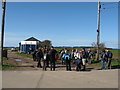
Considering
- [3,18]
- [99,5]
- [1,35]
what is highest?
[99,5]

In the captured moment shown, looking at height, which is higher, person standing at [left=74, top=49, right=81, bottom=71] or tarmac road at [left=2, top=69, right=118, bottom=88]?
person standing at [left=74, top=49, right=81, bottom=71]

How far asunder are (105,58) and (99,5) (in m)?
9.91

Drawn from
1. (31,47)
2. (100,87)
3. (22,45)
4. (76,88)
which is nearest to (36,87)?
(76,88)

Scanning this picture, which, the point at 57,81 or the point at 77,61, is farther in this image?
the point at 77,61

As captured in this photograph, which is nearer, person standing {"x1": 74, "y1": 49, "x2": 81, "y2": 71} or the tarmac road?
Answer: the tarmac road

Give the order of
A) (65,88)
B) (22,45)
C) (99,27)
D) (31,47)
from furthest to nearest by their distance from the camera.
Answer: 1. (22,45)
2. (31,47)
3. (99,27)
4. (65,88)

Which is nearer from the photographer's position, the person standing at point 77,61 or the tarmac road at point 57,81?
the tarmac road at point 57,81

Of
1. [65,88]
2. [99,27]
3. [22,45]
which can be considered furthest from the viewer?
[22,45]

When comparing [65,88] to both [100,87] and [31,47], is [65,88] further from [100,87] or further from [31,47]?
[31,47]

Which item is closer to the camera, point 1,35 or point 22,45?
point 1,35

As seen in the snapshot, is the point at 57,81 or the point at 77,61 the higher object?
the point at 77,61

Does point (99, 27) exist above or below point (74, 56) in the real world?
above

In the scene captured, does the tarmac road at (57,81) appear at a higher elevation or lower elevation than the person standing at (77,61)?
lower

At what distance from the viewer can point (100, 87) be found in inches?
393
